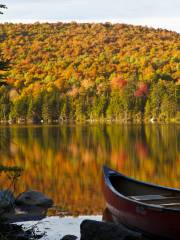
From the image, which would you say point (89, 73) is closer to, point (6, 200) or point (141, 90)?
point (141, 90)

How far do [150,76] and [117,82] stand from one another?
29.4 feet

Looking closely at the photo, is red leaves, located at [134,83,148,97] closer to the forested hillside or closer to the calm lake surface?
the forested hillside

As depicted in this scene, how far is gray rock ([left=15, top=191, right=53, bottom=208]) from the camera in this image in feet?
57.5

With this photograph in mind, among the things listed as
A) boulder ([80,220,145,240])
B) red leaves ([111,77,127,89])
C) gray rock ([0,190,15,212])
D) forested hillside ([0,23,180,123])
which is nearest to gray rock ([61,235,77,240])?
boulder ([80,220,145,240])

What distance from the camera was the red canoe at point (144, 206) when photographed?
1220 centimetres

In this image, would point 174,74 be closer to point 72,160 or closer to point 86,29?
point 86,29

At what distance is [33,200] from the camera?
17.8 m

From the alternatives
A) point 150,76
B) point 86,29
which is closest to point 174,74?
point 150,76

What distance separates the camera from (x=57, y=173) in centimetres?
2755

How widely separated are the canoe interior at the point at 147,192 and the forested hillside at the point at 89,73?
235 ft

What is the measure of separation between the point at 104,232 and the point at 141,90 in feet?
319

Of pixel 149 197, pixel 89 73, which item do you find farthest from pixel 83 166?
pixel 89 73

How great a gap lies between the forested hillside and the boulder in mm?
76708

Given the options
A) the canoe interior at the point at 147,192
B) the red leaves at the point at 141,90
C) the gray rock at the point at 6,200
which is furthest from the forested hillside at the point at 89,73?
the gray rock at the point at 6,200
